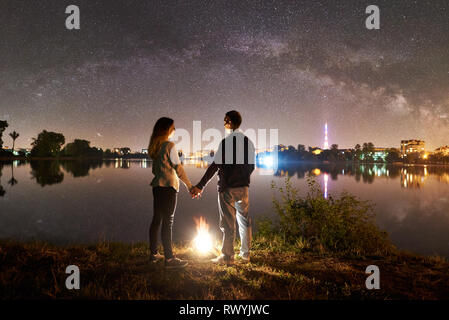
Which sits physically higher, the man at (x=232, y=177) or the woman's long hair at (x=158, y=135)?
the woman's long hair at (x=158, y=135)

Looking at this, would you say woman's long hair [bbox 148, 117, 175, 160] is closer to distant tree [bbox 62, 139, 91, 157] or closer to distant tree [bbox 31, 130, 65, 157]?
distant tree [bbox 31, 130, 65, 157]

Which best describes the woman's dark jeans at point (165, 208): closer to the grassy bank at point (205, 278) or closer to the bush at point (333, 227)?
the grassy bank at point (205, 278)

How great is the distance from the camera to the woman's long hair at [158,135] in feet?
16.9

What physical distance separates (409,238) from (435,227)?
5.65 meters

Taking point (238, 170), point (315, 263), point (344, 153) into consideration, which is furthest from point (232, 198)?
point (344, 153)

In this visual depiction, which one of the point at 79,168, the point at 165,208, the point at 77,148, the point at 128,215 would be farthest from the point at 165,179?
the point at 77,148

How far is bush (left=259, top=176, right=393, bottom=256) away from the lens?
7973 mm

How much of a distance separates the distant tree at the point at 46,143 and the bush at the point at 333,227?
443 ft

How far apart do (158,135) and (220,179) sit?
5.62 ft

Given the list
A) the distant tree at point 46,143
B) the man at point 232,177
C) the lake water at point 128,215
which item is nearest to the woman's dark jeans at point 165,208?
the man at point 232,177

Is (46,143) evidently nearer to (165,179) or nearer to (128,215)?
(128,215)
